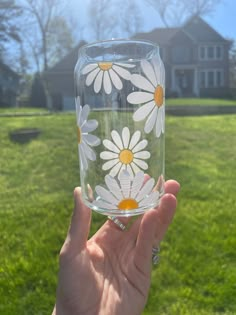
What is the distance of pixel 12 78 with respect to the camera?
58.7ft

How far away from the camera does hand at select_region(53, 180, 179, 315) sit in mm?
1104

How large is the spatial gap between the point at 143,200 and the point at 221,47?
77.6 feet

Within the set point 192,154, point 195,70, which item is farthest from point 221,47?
point 192,154

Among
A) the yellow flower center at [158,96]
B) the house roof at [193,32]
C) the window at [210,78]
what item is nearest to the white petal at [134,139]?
the yellow flower center at [158,96]

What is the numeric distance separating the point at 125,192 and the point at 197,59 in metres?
23.1

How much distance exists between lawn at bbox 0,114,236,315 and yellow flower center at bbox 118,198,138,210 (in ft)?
3.37

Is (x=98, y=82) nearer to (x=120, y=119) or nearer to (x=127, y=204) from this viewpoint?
(x=120, y=119)

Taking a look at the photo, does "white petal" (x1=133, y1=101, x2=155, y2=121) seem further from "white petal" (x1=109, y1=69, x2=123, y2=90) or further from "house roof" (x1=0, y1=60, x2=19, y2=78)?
"house roof" (x1=0, y1=60, x2=19, y2=78)

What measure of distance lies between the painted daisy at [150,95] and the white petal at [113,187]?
17cm

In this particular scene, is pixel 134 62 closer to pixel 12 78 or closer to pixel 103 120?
pixel 103 120

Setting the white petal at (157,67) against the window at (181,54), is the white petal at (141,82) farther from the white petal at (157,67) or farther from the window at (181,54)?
the window at (181,54)

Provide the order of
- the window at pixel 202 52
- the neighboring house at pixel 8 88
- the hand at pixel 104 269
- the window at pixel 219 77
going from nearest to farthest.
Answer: the hand at pixel 104 269, the neighboring house at pixel 8 88, the window at pixel 219 77, the window at pixel 202 52

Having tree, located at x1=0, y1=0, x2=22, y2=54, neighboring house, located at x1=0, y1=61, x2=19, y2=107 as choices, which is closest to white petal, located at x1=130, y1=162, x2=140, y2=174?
tree, located at x1=0, y1=0, x2=22, y2=54

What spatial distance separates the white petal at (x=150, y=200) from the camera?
42.8 inches
